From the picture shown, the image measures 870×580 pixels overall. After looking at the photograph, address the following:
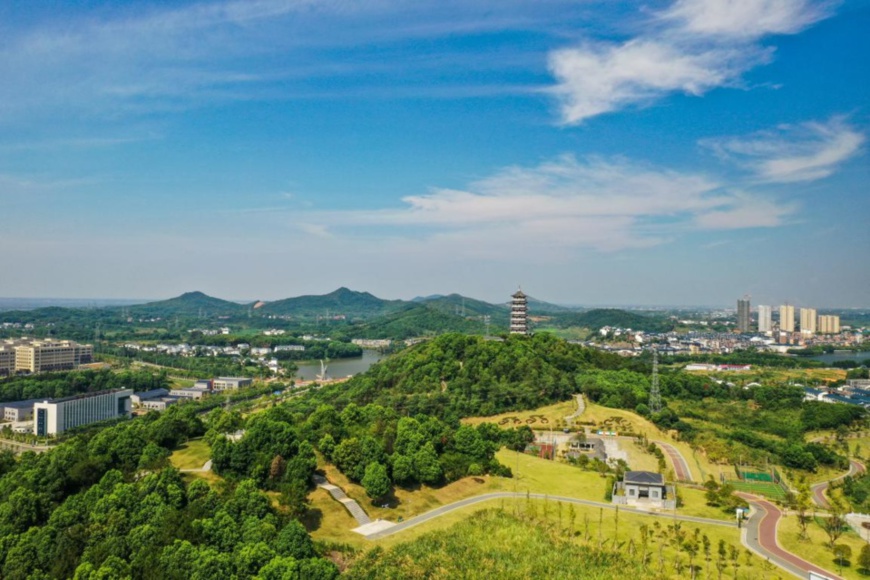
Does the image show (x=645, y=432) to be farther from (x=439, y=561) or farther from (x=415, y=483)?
(x=439, y=561)

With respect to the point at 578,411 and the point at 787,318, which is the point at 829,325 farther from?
the point at 578,411

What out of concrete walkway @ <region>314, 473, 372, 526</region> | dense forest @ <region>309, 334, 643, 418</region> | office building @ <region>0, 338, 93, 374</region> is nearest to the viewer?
concrete walkway @ <region>314, 473, 372, 526</region>

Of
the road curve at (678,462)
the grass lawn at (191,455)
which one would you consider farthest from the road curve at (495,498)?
the grass lawn at (191,455)

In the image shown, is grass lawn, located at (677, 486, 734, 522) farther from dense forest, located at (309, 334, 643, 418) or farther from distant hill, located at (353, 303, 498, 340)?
distant hill, located at (353, 303, 498, 340)

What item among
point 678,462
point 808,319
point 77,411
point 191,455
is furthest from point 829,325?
point 191,455

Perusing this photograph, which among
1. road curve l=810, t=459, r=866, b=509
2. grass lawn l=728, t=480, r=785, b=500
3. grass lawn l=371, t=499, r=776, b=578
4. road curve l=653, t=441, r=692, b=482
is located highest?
grass lawn l=371, t=499, r=776, b=578

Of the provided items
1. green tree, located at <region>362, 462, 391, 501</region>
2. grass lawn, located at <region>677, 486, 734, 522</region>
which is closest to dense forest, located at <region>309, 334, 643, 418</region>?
grass lawn, located at <region>677, 486, 734, 522</region>

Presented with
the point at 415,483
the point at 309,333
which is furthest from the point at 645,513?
the point at 309,333
